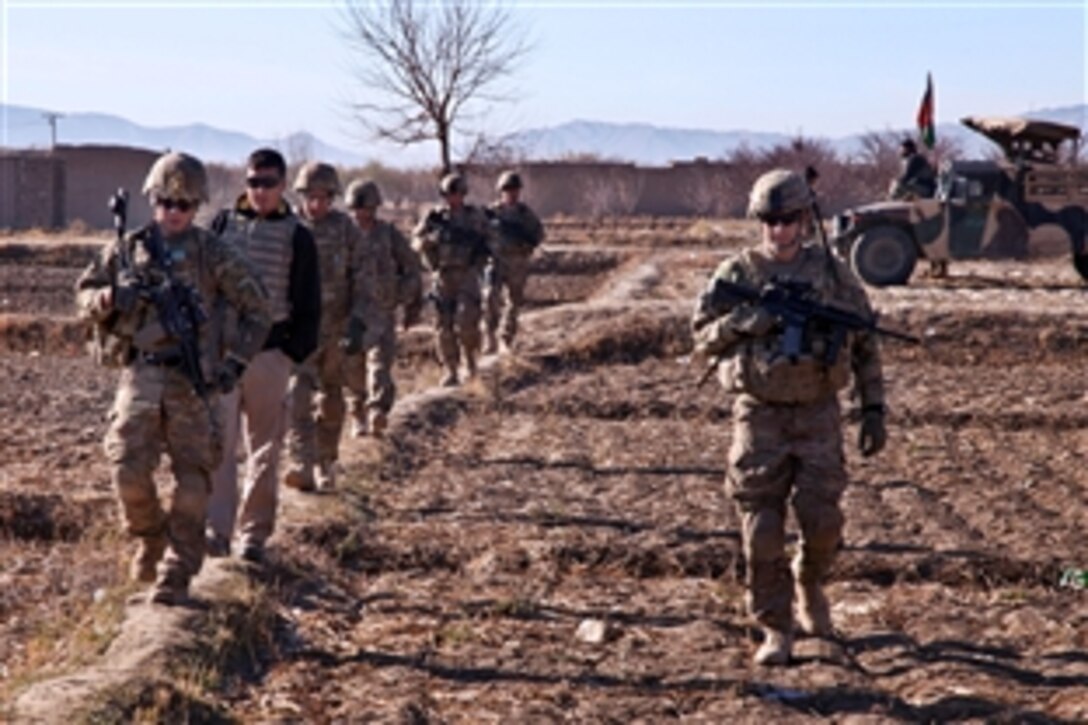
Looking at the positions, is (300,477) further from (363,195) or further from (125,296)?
(125,296)

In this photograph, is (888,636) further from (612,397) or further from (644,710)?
(612,397)

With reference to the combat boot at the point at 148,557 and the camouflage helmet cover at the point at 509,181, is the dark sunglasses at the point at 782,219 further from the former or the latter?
the camouflage helmet cover at the point at 509,181

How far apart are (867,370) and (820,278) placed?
44 centimetres

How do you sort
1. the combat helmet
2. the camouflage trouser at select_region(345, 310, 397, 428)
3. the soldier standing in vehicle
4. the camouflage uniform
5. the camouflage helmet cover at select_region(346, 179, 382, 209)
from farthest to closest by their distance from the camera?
the soldier standing in vehicle → the camouflage trouser at select_region(345, 310, 397, 428) → the camouflage uniform → the camouflage helmet cover at select_region(346, 179, 382, 209) → the combat helmet

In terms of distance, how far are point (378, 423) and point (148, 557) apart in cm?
456

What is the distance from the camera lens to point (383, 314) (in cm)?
1083

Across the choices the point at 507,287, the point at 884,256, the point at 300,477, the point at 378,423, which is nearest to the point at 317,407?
the point at 300,477

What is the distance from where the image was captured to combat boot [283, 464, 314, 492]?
9133mm

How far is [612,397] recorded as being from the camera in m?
13.7

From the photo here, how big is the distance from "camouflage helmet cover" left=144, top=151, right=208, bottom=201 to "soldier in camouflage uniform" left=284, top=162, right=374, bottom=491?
94.4 inches

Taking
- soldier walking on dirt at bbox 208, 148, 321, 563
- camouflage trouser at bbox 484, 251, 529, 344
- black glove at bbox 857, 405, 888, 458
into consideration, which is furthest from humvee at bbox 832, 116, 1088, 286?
black glove at bbox 857, 405, 888, 458

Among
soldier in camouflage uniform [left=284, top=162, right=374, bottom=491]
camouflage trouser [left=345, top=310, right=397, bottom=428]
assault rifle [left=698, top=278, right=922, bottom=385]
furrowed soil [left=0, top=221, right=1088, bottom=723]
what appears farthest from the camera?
camouflage trouser [left=345, top=310, right=397, bottom=428]

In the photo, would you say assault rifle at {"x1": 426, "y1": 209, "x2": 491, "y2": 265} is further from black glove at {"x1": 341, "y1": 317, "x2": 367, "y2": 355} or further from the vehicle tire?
the vehicle tire

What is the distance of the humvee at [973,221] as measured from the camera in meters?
21.7
